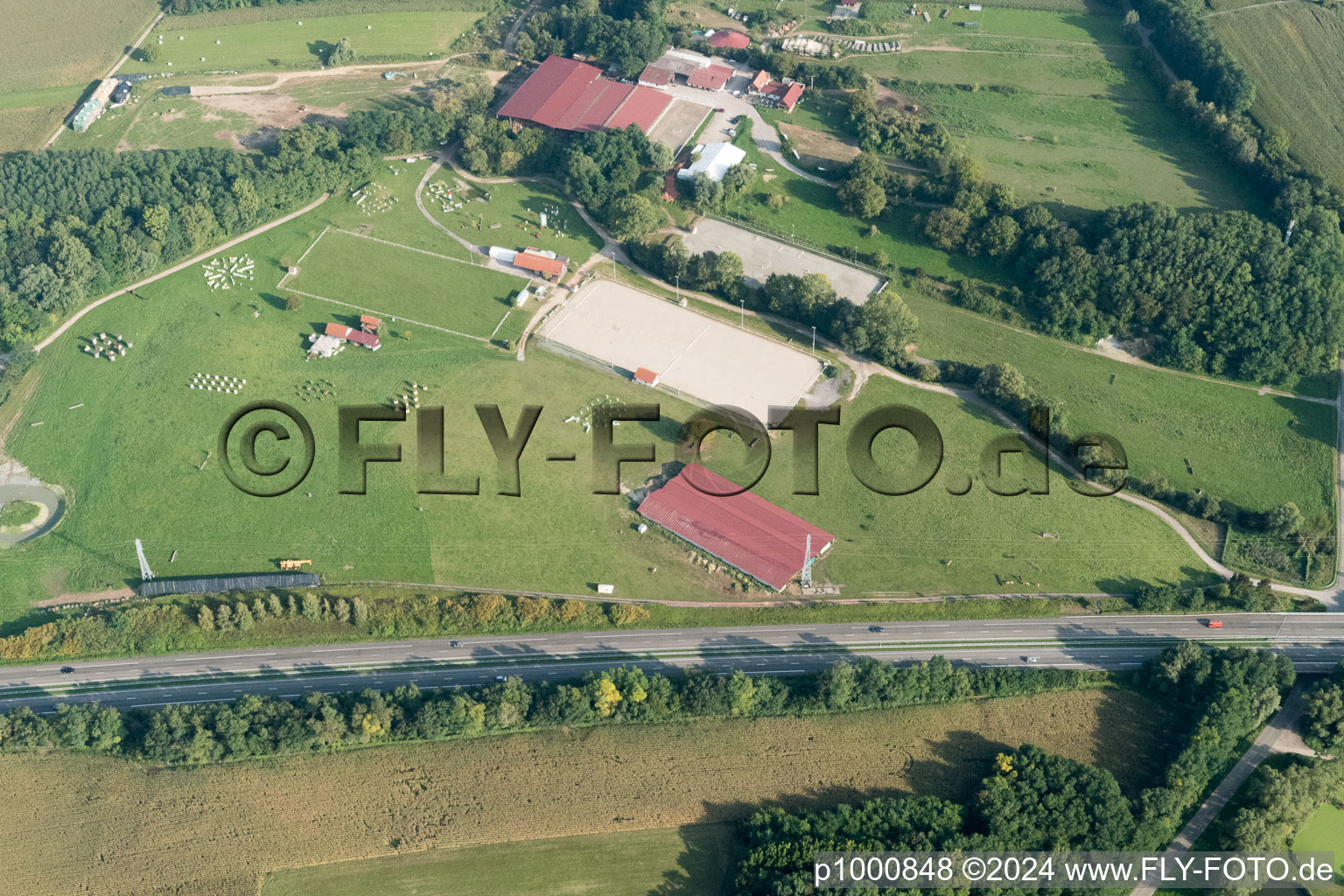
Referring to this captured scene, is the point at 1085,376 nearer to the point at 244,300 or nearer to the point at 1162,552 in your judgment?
the point at 1162,552

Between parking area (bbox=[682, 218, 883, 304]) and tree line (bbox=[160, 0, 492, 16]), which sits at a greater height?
tree line (bbox=[160, 0, 492, 16])

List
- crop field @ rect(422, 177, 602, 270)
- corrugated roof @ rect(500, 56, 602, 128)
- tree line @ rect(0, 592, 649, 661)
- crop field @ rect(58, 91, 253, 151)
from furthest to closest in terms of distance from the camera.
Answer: crop field @ rect(58, 91, 253, 151) < corrugated roof @ rect(500, 56, 602, 128) < crop field @ rect(422, 177, 602, 270) < tree line @ rect(0, 592, 649, 661)

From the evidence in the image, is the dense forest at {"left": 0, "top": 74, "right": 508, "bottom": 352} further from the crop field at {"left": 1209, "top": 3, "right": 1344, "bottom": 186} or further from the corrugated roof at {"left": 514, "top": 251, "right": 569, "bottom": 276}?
the crop field at {"left": 1209, "top": 3, "right": 1344, "bottom": 186}

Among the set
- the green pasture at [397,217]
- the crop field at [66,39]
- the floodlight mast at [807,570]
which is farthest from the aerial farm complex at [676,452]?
the floodlight mast at [807,570]

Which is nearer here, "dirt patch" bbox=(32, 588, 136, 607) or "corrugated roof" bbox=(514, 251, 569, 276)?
"dirt patch" bbox=(32, 588, 136, 607)

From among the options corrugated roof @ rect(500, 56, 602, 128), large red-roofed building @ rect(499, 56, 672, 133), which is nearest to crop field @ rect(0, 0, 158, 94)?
corrugated roof @ rect(500, 56, 602, 128)

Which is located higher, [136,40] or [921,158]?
[921,158]

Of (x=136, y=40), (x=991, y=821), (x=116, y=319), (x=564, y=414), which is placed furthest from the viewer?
(x=136, y=40)

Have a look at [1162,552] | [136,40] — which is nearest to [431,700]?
[1162,552]
